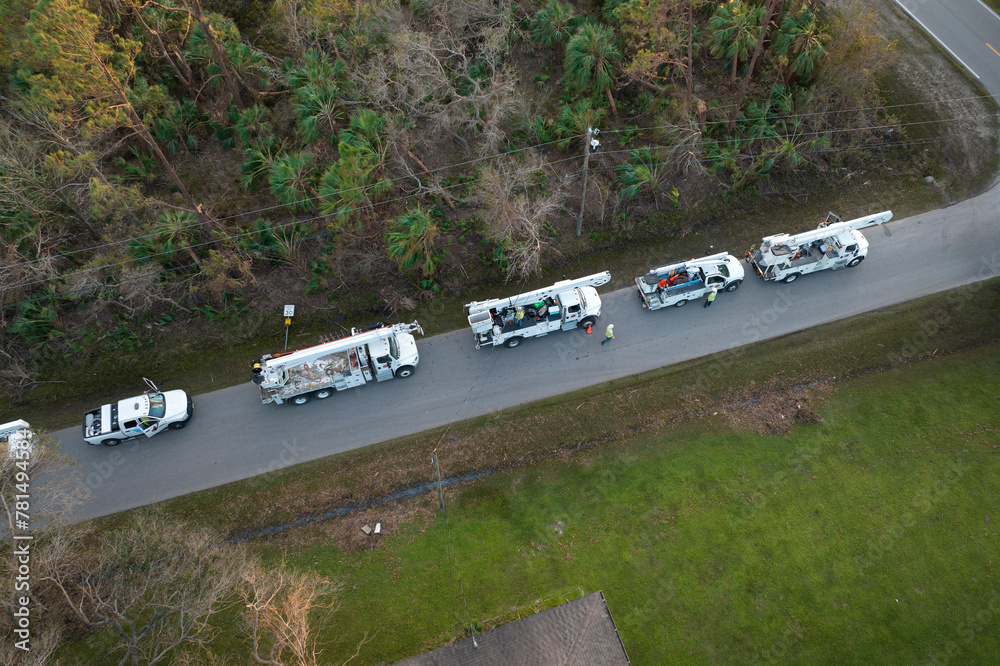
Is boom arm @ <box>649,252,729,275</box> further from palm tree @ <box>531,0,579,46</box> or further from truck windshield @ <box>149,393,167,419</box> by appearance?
truck windshield @ <box>149,393,167,419</box>

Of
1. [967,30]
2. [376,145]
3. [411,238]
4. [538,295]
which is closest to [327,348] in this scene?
[411,238]

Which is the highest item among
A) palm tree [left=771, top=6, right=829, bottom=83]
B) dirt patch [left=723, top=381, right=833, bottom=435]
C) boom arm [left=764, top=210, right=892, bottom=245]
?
palm tree [left=771, top=6, right=829, bottom=83]

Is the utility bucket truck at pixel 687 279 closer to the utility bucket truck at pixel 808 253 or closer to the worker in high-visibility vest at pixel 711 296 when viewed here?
the worker in high-visibility vest at pixel 711 296

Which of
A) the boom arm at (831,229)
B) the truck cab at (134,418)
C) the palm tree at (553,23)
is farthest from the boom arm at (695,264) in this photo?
the truck cab at (134,418)

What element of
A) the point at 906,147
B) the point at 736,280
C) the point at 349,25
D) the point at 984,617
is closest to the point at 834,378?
the point at 736,280

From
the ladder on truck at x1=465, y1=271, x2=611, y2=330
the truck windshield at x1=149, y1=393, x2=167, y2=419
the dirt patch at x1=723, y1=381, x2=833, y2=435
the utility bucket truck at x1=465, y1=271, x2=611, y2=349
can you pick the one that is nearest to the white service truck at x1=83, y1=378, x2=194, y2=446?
the truck windshield at x1=149, y1=393, x2=167, y2=419

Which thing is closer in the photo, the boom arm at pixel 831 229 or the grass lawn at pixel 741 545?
the grass lawn at pixel 741 545

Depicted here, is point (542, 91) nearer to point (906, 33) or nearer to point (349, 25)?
point (349, 25)
